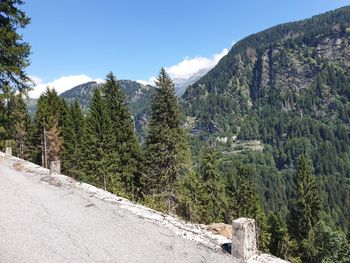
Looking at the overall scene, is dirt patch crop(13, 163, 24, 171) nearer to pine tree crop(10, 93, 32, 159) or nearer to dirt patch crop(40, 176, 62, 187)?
dirt patch crop(40, 176, 62, 187)

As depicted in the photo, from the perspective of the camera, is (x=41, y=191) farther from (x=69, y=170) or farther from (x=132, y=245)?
(x=69, y=170)

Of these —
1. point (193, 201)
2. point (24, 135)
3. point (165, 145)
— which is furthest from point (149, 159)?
point (24, 135)

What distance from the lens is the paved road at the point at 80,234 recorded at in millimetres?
7355

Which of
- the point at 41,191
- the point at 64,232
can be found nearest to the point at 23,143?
the point at 41,191

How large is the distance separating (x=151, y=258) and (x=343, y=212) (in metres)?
192

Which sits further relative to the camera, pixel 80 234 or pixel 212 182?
pixel 212 182

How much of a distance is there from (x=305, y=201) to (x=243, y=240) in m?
48.7

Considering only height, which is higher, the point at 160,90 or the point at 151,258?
the point at 160,90

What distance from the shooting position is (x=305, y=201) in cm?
5128

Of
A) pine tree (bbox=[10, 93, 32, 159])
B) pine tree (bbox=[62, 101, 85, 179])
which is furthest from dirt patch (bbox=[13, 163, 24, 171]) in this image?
pine tree (bbox=[10, 93, 32, 159])

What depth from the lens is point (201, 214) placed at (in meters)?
42.5

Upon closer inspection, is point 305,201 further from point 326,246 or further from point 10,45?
point 10,45

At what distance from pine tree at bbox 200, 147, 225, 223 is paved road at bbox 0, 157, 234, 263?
116ft

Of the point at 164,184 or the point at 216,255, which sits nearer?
the point at 216,255
